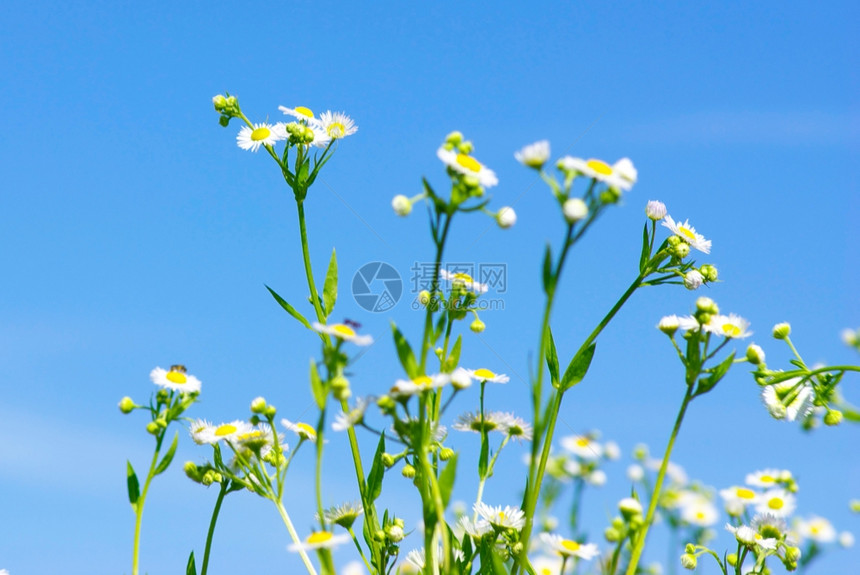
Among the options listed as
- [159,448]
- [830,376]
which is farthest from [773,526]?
[159,448]

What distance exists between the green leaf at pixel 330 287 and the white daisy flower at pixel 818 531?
199 cm

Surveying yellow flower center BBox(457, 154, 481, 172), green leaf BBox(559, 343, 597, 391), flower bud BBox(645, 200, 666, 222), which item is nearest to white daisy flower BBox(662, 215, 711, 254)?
flower bud BBox(645, 200, 666, 222)

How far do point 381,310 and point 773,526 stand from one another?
1.37 metres

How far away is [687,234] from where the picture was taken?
2270mm

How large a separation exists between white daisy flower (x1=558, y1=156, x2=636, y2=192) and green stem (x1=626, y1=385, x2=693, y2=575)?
0.57m

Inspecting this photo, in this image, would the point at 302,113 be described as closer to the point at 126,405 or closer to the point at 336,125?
the point at 336,125

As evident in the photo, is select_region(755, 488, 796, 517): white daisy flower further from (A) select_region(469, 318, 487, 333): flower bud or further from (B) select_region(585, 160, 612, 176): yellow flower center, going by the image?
(B) select_region(585, 160, 612, 176): yellow flower center

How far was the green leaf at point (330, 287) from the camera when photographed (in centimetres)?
226

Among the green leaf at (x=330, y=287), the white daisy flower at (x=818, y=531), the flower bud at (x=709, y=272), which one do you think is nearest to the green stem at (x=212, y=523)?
the green leaf at (x=330, y=287)

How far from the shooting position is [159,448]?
1.90 meters

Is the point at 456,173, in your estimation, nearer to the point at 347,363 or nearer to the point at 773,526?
the point at 347,363

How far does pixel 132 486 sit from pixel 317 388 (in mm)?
779

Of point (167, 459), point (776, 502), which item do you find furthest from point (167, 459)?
point (776, 502)

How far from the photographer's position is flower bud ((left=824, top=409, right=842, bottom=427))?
1.97m
